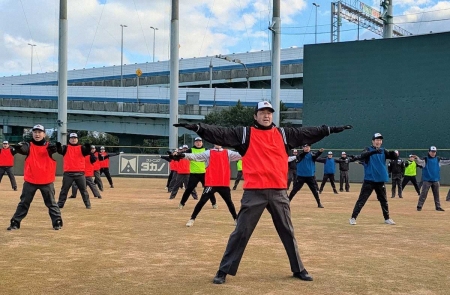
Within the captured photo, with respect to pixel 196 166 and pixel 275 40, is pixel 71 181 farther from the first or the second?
pixel 275 40

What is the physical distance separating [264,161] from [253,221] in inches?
28.9

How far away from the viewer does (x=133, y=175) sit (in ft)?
122

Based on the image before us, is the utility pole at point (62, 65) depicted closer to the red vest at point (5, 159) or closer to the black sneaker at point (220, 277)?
the red vest at point (5, 159)

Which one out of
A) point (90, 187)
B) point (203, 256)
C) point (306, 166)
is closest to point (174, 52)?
point (90, 187)

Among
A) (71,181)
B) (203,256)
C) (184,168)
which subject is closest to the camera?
(203,256)

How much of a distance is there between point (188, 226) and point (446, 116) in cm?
2727

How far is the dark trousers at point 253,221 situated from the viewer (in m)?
6.75

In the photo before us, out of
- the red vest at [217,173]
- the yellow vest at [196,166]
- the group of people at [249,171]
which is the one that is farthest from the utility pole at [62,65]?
the red vest at [217,173]

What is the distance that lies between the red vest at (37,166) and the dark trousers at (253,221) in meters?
5.49

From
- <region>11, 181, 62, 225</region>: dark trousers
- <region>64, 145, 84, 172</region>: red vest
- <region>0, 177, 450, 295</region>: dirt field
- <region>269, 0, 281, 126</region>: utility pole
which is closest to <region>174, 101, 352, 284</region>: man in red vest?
<region>0, 177, 450, 295</region>: dirt field

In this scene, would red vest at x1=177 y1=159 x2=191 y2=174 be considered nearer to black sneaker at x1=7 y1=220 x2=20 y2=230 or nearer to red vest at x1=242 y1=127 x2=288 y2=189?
black sneaker at x1=7 y1=220 x2=20 y2=230

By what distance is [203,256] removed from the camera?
28.1 ft

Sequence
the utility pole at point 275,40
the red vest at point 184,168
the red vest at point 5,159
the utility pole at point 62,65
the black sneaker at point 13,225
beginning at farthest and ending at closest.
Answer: the utility pole at point 62,65, the utility pole at point 275,40, the red vest at point 5,159, the red vest at point 184,168, the black sneaker at point 13,225

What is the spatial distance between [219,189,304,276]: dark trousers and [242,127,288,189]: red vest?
10 cm
